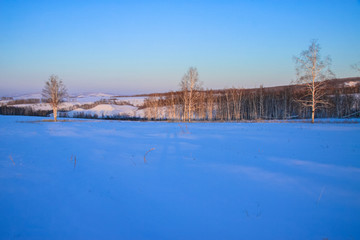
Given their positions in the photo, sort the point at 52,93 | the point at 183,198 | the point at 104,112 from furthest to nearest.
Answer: the point at 104,112 → the point at 52,93 → the point at 183,198

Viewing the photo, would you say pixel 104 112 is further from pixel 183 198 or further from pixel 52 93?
pixel 183 198

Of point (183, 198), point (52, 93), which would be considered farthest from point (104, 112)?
point (183, 198)

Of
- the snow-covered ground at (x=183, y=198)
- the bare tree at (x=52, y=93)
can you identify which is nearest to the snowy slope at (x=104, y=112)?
the bare tree at (x=52, y=93)

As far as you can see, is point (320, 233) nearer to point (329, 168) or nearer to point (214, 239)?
point (214, 239)

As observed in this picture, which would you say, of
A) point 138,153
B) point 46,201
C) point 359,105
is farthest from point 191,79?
point 359,105

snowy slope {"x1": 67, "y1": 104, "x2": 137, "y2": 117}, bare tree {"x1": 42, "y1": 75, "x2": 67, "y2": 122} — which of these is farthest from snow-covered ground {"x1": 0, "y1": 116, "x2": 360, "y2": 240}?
snowy slope {"x1": 67, "y1": 104, "x2": 137, "y2": 117}

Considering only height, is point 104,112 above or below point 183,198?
above

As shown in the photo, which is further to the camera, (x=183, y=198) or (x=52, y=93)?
(x=52, y=93)

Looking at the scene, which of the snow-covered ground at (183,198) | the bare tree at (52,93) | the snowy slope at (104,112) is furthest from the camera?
the snowy slope at (104,112)

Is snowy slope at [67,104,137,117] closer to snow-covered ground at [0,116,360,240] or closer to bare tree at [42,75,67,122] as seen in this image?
bare tree at [42,75,67,122]

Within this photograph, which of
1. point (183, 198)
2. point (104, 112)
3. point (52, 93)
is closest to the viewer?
point (183, 198)

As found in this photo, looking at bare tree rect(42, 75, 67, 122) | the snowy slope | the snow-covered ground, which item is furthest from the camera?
the snowy slope

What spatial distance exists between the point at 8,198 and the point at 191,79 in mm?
30632

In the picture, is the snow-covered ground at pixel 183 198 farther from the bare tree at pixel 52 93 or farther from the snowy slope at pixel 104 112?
the snowy slope at pixel 104 112
